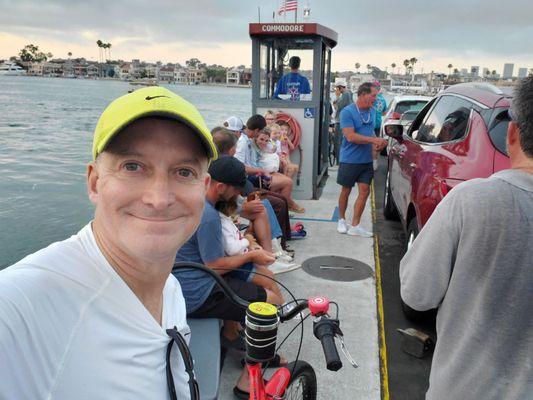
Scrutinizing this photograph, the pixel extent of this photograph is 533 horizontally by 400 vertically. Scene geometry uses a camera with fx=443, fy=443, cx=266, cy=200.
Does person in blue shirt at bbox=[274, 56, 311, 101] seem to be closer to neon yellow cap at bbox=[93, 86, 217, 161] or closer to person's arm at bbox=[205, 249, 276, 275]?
person's arm at bbox=[205, 249, 276, 275]

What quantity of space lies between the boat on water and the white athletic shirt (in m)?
144

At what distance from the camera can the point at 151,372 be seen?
3.27 ft

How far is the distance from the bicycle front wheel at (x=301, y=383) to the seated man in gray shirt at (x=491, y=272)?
918mm

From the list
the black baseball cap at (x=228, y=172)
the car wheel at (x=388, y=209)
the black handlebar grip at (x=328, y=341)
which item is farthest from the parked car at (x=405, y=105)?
the black handlebar grip at (x=328, y=341)

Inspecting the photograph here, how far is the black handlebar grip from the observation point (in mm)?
1407

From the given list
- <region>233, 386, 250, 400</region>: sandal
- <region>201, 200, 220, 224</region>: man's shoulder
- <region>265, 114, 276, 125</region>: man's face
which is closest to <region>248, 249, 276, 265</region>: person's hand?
<region>201, 200, 220, 224</region>: man's shoulder

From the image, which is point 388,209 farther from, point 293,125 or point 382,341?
point 382,341

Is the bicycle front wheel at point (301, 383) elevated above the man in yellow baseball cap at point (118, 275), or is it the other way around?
the man in yellow baseball cap at point (118, 275)

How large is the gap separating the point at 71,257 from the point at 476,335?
1339 mm

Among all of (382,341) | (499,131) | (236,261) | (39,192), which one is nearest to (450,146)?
→ (499,131)

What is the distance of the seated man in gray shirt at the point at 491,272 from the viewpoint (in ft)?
4.84

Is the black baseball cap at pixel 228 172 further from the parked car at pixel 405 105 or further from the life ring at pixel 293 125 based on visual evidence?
the parked car at pixel 405 105

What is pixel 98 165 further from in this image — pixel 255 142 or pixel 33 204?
pixel 33 204

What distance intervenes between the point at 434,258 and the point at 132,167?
3.73 feet
